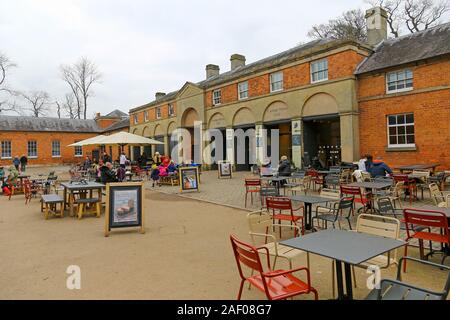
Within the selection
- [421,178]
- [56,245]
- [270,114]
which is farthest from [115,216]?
[270,114]

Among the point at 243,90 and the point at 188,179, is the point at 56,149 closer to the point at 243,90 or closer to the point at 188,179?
the point at 243,90

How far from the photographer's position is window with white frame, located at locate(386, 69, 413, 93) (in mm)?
14389

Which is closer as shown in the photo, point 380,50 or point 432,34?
point 432,34

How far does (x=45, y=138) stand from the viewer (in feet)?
130

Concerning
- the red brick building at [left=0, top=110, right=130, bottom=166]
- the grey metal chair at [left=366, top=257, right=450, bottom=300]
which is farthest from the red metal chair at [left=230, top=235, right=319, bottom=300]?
the red brick building at [left=0, top=110, right=130, bottom=166]

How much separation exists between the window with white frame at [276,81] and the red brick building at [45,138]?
23.7 m

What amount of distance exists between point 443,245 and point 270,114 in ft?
51.9

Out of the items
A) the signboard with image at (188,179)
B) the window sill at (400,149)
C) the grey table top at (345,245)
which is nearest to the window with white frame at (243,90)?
the window sill at (400,149)

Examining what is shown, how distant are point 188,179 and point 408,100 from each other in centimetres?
1089

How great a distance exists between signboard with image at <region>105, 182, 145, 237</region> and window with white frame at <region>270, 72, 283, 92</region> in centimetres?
1467

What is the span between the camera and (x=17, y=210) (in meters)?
9.98

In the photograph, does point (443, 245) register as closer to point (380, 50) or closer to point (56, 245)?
point (56, 245)

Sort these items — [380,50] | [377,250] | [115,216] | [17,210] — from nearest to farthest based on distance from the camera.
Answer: [377,250] → [115,216] → [17,210] → [380,50]

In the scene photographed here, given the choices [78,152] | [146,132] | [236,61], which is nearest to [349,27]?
[236,61]
